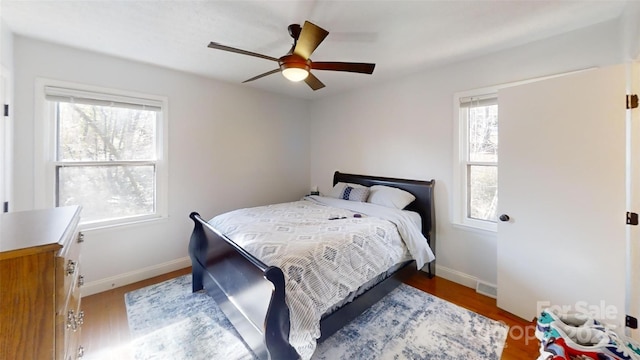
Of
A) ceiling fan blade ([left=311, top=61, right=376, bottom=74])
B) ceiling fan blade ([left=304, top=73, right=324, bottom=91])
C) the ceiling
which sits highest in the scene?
the ceiling

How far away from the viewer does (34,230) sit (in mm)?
962

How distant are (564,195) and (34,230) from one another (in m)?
3.28

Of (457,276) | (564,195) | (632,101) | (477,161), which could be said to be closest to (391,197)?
(477,161)

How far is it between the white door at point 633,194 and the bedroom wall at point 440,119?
20.4 inches

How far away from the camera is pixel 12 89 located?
87.7 inches

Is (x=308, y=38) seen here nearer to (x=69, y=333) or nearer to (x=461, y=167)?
(x=69, y=333)

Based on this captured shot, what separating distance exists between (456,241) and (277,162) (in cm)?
294

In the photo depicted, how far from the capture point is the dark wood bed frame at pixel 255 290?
4.81 feet

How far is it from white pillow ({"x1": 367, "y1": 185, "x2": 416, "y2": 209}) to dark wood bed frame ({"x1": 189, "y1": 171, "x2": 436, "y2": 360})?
26 cm

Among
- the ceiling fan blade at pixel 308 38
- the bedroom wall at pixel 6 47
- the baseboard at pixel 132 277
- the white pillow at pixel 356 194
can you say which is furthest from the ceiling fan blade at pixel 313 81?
the baseboard at pixel 132 277

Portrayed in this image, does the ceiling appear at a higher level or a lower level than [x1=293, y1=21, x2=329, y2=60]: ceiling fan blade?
higher

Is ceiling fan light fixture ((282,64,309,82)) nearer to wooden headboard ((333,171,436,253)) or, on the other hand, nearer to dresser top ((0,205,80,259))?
dresser top ((0,205,80,259))

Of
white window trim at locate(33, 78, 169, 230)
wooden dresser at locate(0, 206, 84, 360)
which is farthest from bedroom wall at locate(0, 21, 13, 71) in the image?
wooden dresser at locate(0, 206, 84, 360)

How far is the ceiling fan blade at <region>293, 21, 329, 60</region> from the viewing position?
1.62 meters
